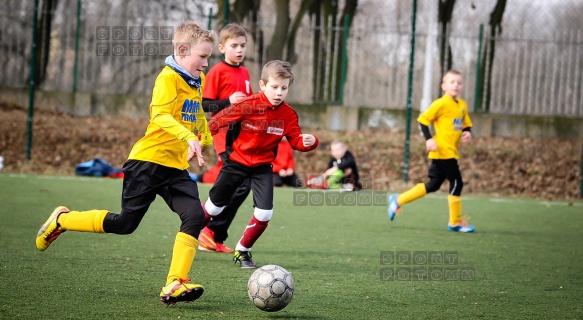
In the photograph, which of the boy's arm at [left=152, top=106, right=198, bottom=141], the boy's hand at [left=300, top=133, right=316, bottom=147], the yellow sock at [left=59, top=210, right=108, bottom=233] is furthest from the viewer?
the boy's hand at [left=300, top=133, right=316, bottom=147]

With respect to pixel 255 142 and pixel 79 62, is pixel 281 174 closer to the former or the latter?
pixel 79 62

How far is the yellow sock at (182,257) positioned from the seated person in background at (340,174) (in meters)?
9.01

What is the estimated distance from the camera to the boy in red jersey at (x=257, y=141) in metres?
6.13

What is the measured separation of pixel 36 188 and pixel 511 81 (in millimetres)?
9956

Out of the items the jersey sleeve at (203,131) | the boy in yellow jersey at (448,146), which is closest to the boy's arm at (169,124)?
the jersey sleeve at (203,131)

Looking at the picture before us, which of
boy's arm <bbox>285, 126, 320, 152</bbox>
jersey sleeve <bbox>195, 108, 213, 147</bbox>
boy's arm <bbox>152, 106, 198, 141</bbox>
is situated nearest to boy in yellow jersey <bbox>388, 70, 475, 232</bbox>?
boy's arm <bbox>285, 126, 320, 152</bbox>

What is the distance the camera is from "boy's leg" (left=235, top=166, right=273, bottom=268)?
→ 619cm

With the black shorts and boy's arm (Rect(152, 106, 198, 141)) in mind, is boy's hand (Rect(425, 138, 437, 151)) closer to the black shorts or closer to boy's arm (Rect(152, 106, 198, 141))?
the black shorts

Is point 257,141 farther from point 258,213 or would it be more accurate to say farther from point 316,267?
point 316,267

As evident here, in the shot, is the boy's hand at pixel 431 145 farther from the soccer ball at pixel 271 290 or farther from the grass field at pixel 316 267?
the soccer ball at pixel 271 290

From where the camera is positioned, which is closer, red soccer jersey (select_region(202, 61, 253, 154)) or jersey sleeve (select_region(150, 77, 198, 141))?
jersey sleeve (select_region(150, 77, 198, 141))

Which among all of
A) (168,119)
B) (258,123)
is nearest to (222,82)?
(258,123)

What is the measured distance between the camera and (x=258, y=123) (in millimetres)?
6168

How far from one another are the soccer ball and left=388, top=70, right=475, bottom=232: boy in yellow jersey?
195 inches
